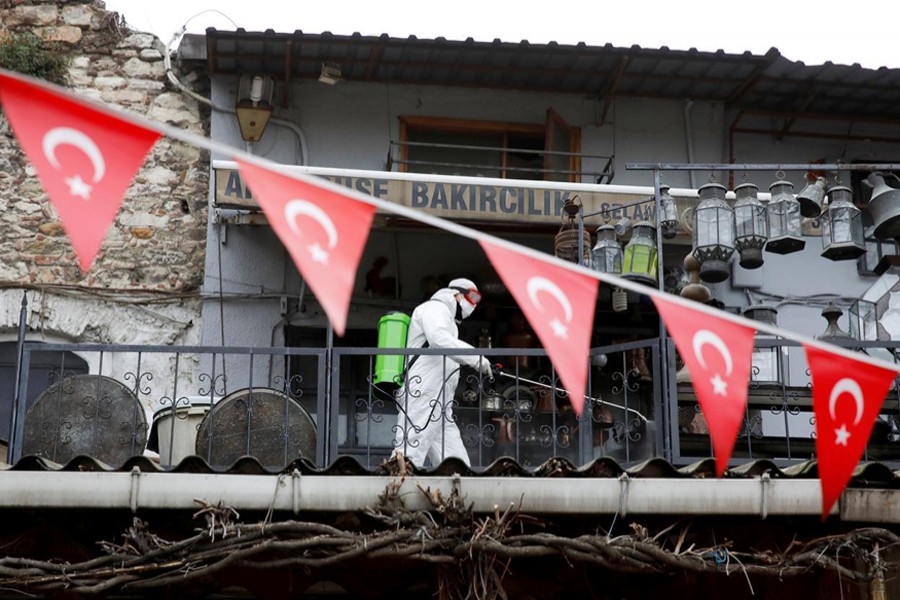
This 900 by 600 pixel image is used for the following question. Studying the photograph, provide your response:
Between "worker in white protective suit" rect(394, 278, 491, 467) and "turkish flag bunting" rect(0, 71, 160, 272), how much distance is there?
351 centimetres

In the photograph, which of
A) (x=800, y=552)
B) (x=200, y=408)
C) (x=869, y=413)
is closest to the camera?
(x=869, y=413)

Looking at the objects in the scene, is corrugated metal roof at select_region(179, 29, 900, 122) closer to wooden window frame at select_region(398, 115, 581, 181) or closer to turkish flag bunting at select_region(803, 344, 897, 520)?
wooden window frame at select_region(398, 115, 581, 181)

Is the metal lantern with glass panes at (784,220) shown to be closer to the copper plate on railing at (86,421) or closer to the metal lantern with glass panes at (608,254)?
the metal lantern with glass panes at (608,254)

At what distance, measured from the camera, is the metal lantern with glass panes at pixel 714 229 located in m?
9.36

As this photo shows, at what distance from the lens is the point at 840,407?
6.42 meters

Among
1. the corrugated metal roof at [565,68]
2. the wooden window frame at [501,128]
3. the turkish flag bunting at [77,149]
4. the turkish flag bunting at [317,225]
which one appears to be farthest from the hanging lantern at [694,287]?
the turkish flag bunting at [77,149]

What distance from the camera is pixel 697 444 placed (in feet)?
31.4

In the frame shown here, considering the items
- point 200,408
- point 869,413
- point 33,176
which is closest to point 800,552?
point 869,413

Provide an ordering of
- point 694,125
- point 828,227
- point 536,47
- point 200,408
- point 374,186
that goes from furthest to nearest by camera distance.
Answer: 1. point 694,125
2. point 536,47
3. point 374,186
4. point 828,227
5. point 200,408

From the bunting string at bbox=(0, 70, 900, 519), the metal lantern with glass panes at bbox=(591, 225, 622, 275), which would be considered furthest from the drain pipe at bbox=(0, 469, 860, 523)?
the metal lantern with glass panes at bbox=(591, 225, 622, 275)

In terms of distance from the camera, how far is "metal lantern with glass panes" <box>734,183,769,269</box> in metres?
9.51

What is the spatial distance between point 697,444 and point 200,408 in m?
3.43

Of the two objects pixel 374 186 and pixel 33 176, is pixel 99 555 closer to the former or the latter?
pixel 374 186

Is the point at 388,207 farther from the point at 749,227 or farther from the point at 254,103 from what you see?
the point at 254,103
